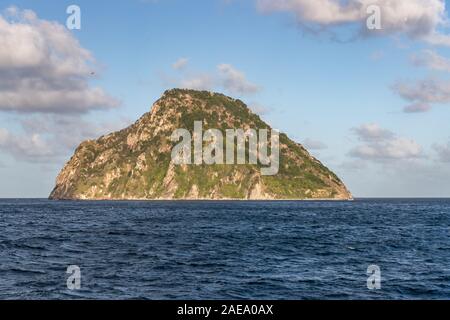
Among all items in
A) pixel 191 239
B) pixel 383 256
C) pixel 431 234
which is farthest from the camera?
pixel 431 234

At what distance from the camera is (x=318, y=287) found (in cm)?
4109

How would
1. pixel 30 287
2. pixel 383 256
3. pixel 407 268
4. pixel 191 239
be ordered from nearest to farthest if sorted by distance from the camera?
pixel 30 287 → pixel 407 268 → pixel 383 256 → pixel 191 239

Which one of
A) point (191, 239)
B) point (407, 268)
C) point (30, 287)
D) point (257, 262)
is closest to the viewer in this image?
point (30, 287)

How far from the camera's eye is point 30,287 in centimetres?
3972
